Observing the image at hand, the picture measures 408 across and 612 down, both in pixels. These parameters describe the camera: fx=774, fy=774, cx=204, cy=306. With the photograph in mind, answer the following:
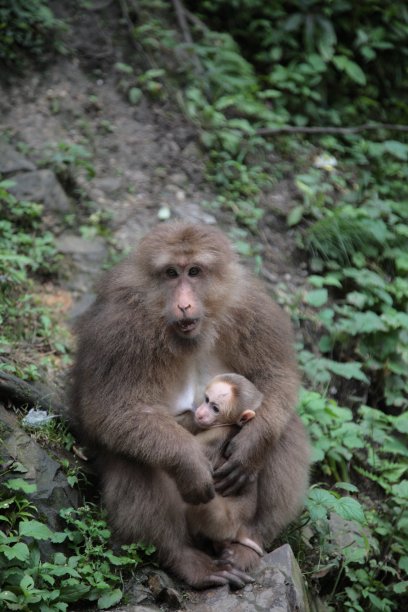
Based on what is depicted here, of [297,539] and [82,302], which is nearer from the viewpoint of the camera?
[297,539]

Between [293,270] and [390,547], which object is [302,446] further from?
[293,270]

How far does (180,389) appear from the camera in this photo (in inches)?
166

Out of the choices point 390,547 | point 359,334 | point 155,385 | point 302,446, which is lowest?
point 390,547

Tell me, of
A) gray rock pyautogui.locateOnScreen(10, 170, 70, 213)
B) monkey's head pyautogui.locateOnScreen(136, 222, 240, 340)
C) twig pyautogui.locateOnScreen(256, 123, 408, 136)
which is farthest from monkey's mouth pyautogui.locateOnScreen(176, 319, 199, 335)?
twig pyautogui.locateOnScreen(256, 123, 408, 136)

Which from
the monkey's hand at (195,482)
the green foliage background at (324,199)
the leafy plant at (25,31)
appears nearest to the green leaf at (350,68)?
the green foliage background at (324,199)

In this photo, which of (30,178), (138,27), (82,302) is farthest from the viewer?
(138,27)

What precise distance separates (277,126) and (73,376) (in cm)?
466

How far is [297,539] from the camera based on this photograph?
463cm

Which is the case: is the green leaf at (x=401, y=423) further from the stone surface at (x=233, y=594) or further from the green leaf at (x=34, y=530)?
the green leaf at (x=34, y=530)

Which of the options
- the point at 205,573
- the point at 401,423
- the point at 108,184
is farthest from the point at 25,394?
the point at 108,184

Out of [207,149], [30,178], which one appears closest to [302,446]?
[30,178]

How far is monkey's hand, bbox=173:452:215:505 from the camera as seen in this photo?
12.5 feet

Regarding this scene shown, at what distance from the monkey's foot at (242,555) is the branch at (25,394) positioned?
1250mm

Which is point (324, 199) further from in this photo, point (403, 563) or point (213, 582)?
point (213, 582)
